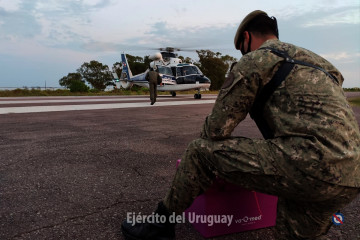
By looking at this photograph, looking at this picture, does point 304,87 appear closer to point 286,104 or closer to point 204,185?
point 286,104

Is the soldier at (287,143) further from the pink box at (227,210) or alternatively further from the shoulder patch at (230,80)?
the pink box at (227,210)

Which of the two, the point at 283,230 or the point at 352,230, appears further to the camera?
the point at 352,230

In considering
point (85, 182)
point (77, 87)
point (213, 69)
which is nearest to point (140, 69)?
point (213, 69)

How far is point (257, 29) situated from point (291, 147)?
0.77 m

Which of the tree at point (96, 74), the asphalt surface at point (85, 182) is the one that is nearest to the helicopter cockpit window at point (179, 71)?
the asphalt surface at point (85, 182)

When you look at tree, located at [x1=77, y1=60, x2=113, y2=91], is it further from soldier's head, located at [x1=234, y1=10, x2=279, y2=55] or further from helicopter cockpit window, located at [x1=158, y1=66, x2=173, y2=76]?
soldier's head, located at [x1=234, y1=10, x2=279, y2=55]

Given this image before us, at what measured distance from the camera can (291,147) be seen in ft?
4.50

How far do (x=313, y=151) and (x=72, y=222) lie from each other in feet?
5.60

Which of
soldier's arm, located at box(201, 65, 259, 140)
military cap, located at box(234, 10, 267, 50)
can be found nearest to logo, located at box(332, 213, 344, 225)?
soldier's arm, located at box(201, 65, 259, 140)

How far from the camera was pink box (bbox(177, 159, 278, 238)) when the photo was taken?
1885 millimetres

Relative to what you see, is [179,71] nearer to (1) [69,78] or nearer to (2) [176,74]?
(2) [176,74]

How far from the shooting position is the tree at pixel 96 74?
6650 centimetres

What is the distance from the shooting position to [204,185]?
5.43 ft

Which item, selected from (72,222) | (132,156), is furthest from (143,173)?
(72,222)
